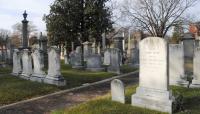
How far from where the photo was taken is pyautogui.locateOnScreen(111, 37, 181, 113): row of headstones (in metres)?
9.12

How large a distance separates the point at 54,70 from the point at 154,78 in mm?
6281

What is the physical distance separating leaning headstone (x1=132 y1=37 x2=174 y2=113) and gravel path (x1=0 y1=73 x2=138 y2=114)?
2.67m

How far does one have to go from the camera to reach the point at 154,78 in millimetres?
9484

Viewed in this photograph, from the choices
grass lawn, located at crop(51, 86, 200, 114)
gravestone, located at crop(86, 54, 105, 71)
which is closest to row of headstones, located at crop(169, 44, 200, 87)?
grass lawn, located at crop(51, 86, 200, 114)

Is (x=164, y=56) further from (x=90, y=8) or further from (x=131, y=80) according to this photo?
(x=90, y=8)

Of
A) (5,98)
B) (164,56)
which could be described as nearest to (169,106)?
(164,56)

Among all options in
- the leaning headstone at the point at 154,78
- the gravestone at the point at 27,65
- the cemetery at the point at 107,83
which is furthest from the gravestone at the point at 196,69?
the gravestone at the point at 27,65

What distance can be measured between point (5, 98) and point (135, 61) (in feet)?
43.3

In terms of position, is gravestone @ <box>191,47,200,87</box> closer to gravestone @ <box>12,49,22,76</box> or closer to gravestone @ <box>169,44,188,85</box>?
gravestone @ <box>169,44,188,85</box>

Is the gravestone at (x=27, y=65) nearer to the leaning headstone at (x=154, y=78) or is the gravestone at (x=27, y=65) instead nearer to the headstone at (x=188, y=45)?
the leaning headstone at (x=154, y=78)

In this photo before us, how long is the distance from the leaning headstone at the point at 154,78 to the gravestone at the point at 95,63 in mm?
10131

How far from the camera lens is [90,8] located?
33.5 metres

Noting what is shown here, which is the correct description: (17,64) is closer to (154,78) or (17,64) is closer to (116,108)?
(116,108)

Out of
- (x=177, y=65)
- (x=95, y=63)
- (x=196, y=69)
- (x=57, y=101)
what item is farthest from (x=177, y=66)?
(x=95, y=63)
